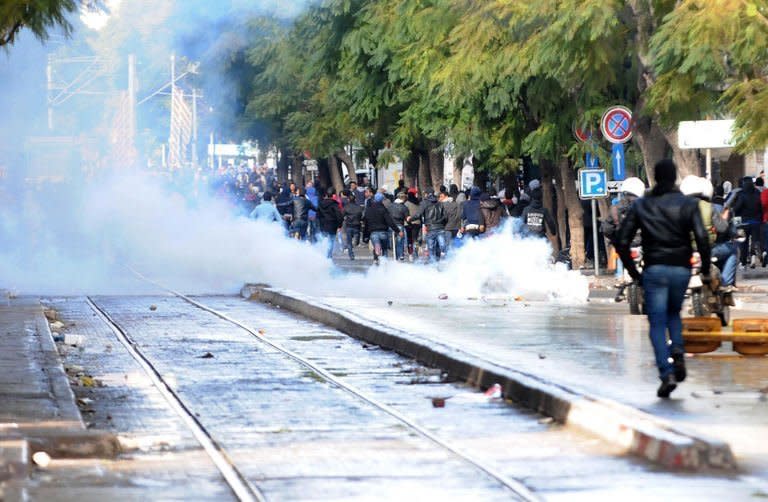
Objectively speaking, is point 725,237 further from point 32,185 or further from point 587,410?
point 32,185

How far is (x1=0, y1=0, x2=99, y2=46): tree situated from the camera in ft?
62.3

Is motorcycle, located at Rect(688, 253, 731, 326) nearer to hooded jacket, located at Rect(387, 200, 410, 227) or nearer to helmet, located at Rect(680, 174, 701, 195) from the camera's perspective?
helmet, located at Rect(680, 174, 701, 195)

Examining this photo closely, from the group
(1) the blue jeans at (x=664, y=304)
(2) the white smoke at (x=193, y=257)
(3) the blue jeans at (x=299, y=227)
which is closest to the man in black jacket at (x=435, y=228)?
(2) the white smoke at (x=193, y=257)

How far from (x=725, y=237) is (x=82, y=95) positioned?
34.0m

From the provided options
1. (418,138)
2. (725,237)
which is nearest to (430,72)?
(418,138)

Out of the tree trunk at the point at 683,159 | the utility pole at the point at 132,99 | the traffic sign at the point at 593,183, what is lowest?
the traffic sign at the point at 593,183

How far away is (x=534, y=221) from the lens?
34.4m

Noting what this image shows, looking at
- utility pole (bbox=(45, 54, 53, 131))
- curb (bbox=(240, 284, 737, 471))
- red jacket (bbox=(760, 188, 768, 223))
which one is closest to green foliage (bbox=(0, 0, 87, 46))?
curb (bbox=(240, 284, 737, 471))

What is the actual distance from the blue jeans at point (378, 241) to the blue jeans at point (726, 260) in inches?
682

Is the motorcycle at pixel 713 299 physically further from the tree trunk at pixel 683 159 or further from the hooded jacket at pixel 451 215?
the hooded jacket at pixel 451 215

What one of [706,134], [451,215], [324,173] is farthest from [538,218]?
[324,173]

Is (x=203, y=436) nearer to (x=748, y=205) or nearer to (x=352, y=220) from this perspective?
(x=748, y=205)

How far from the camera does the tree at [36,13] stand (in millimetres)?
19000

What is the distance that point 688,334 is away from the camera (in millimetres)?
16359
